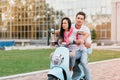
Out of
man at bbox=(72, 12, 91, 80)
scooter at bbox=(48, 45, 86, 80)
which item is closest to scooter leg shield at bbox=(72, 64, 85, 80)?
man at bbox=(72, 12, 91, 80)

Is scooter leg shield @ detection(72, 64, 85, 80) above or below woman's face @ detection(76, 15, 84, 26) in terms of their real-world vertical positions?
below

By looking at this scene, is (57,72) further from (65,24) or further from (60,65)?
(65,24)

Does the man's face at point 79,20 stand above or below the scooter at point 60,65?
above

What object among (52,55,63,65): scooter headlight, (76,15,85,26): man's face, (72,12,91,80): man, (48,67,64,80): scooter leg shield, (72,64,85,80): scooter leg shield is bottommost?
(72,64,85,80): scooter leg shield

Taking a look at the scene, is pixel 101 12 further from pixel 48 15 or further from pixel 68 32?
pixel 68 32

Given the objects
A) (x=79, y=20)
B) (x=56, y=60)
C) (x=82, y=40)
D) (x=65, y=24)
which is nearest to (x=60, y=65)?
(x=56, y=60)

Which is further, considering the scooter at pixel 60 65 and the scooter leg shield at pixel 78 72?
the scooter leg shield at pixel 78 72

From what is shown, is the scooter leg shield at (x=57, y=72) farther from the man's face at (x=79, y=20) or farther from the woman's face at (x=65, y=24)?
the man's face at (x=79, y=20)

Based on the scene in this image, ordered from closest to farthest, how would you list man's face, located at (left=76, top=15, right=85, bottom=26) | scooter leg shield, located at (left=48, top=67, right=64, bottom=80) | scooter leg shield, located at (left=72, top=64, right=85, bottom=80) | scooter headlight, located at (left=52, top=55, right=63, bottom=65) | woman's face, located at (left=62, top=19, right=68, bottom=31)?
scooter leg shield, located at (left=48, top=67, right=64, bottom=80) → scooter headlight, located at (left=52, top=55, right=63, bottom=65) → woman's face, located at (left=62, top=19, right=68, bottom=31) → man's face, located at (left=76, top=15, right=85, bottom=26) → scooter leg shield, located at (left=72, top=64, right=85, bottom=80)

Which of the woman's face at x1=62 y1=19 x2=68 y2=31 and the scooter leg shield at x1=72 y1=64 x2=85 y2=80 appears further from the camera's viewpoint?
the scooter leg shield at x1=72 y1=64 x2=85 y2=80

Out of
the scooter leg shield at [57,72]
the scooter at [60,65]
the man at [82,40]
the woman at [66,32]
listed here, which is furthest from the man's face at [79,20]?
the scooter leg shield at [57,72]

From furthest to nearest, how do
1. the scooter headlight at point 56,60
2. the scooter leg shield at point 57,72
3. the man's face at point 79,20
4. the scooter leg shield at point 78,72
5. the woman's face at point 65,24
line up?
1. the scooter leg shield at point 78,72
2. the man's face at point 79,20
3. the woman's face at point 65,24
4. the scooter headlight at point 56,60
5. the scooter leg shield at point 57,72

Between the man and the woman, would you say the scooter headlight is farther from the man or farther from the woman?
the man

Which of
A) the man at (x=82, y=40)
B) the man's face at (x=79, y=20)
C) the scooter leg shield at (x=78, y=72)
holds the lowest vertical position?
the scooter leg shield at (x=78, y=72)
